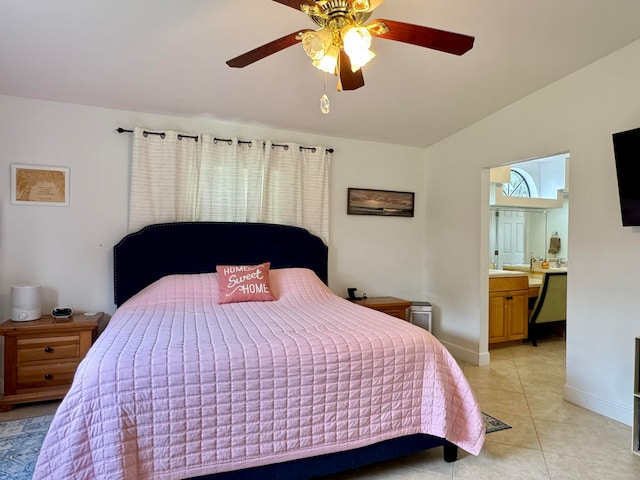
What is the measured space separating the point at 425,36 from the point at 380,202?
274 cm

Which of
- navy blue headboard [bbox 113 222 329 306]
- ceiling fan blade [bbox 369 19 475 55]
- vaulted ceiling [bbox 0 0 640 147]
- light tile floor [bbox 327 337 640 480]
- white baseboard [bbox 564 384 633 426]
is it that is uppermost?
vaulted ceiling [bbox 0 0 640 147]

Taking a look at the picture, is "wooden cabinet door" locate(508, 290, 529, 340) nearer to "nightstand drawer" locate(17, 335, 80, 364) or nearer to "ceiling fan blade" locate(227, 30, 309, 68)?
"ceiling fan blade" locate(227, 30, 309, 68)

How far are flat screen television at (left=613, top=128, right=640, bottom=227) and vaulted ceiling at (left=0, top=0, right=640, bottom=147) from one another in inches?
28.2

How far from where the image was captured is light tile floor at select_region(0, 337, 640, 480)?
2.11m

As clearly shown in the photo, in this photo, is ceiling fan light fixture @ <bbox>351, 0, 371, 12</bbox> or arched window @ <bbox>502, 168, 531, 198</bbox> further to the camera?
arched window @ <bbox>502, 168, 531, 198</bbox>

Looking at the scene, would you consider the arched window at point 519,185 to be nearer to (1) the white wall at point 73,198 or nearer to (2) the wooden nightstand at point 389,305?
(2) the wooden nightstand at point 389,305

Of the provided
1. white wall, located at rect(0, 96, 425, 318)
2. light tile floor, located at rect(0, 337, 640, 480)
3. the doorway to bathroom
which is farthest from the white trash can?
white wall, located at rect(0, 96, 425, 318)

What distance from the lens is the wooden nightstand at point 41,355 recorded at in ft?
8.97

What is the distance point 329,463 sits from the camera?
190 cm

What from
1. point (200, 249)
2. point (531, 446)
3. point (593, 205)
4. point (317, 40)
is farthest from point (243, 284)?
point (593, 205)

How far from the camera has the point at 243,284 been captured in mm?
3107

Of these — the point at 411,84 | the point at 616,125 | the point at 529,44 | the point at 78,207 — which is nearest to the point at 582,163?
the point at 616,125

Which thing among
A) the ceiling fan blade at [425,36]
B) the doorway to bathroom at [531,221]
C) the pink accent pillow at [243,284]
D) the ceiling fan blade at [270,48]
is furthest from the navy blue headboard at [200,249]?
the doorway to bathroom at [531,221]

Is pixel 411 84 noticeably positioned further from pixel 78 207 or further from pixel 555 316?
pixel 555 316
